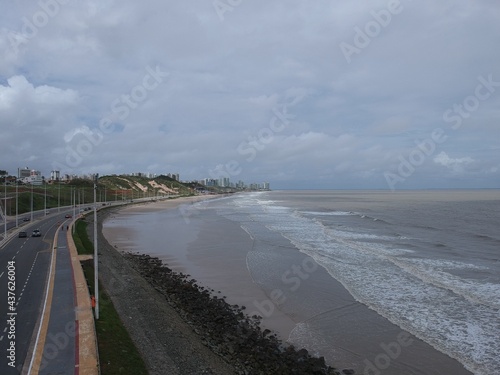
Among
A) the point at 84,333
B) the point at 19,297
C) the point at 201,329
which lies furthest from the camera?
the point at 19,297

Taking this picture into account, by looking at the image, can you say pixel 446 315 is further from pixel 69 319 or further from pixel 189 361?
pixel 69 319

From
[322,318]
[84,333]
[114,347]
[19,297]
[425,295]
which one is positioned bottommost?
[322,318]

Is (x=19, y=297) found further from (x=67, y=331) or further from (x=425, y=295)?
(x=425, y=295)

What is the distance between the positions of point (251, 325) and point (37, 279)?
37.9 ft

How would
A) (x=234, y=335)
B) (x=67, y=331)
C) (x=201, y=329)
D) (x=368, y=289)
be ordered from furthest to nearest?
(x=368, y=289), (x=201, y=329), (x=234, y=335), (x=67, y=331)

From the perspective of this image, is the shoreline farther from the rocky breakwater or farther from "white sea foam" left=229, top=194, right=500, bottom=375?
"white sea foam" left=229, top=194, right=500, bottom=375

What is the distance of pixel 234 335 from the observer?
50.0 ft

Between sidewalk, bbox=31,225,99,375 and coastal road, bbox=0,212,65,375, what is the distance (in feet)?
1.34

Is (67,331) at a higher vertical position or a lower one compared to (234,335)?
higher

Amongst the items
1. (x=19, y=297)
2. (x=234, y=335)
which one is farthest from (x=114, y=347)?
(x=19, y=297)

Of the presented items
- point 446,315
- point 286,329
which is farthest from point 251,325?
point 446,315

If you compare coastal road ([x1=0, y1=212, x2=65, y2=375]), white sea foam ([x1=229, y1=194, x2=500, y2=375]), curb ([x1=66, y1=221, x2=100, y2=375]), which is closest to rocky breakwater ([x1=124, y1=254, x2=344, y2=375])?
curb ([x1=66, y1=221, x2=100, y2=375])

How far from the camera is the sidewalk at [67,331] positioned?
10.7m

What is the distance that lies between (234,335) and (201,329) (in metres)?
1.48
